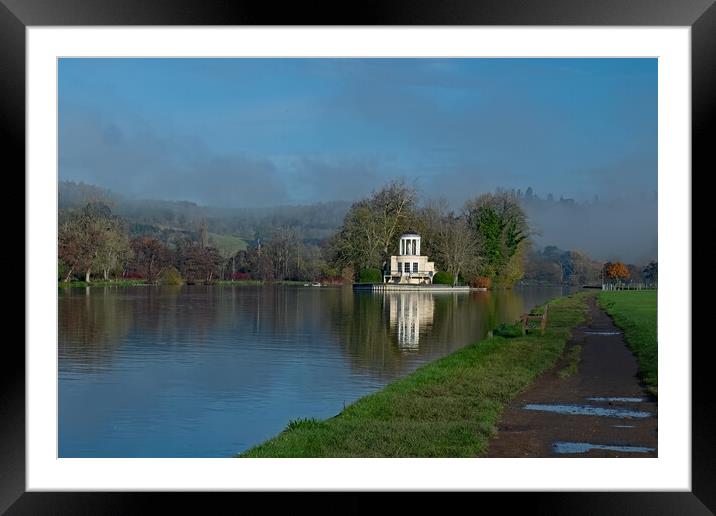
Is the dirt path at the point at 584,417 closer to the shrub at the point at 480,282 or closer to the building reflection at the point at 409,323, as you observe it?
the building reflection at the point at 409,323

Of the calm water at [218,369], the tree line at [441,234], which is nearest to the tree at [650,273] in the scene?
the tree line at [441,234]

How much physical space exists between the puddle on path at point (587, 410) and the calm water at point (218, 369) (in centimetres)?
201

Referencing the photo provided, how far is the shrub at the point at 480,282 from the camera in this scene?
48531 millimetres

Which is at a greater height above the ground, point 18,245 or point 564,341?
point 18,245

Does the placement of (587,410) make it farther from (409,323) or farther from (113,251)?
(113,251)

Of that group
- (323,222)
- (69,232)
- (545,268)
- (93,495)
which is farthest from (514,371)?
(323,222)

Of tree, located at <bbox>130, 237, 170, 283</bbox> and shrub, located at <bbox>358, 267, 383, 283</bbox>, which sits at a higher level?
tree, located at <bbox>130, 237, 170, 283</bbox>

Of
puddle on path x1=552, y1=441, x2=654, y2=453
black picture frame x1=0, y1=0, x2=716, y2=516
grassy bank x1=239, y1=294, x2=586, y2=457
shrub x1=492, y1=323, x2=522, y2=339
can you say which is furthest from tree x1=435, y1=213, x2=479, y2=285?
black picture frame x1=0, y1=0, x2=716, y2=516

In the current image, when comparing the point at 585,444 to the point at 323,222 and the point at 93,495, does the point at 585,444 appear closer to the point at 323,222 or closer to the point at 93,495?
the point at 93,495

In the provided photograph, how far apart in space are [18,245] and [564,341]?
10977 millimetres

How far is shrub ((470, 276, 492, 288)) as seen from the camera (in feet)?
159

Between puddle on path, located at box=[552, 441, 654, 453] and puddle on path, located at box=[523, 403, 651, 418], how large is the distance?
134 centimetres

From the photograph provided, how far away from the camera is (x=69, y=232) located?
41531 mm

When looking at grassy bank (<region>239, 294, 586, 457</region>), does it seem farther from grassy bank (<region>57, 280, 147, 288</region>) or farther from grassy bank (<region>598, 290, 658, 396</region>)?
grassy bank (<region>57, 280, 147, 288</region>)
